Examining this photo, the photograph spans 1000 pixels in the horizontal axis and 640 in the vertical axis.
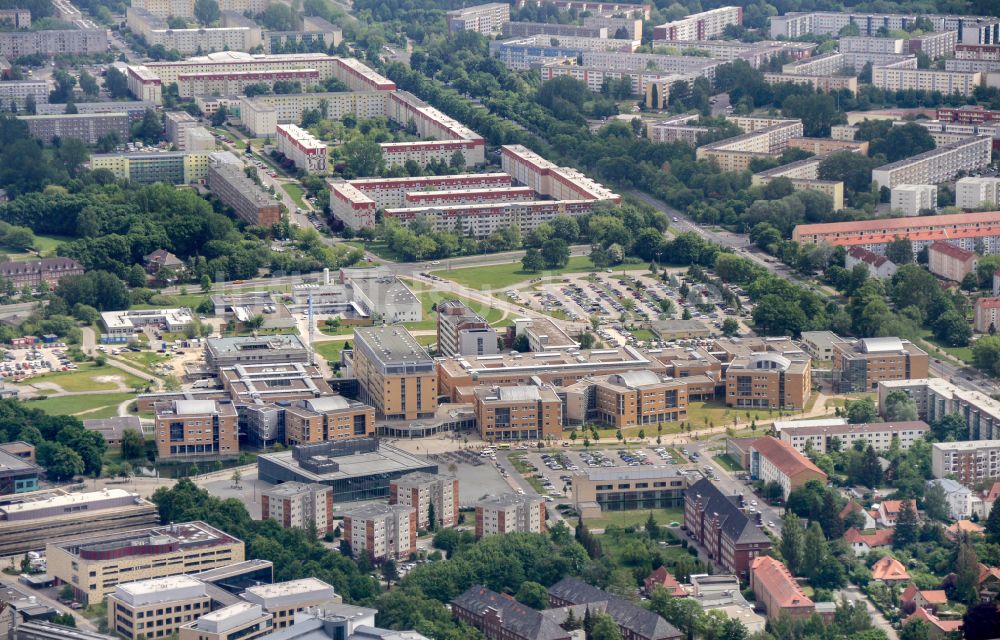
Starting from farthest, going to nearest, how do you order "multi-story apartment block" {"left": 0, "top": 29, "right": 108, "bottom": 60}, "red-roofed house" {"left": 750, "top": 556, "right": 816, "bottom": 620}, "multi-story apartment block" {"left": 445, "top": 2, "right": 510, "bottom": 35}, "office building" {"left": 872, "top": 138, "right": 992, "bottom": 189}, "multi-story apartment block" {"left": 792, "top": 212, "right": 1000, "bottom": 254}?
1. "multi-story apartment block" {"left": 445, "top": 2, "right": 510, "bottom": 35}
2. "multi-story apartment block" {"left": 0, "top": 29, "right": 108, "bottom": 60}
3. "office building" {"left": 872, "top": 138, "right": 992, "bottom": 189}
4. "multi-story apartment block" {"left": 792, "top": 212, "right": 1000, "bottom": 254}
5. "red-roofed house" {"left": 750, "top": 556, "right": 816, "bottom": 620}

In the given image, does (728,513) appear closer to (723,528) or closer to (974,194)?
(723,528)

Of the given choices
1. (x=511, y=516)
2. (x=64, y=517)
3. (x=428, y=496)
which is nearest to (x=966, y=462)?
(x=511, y=516)

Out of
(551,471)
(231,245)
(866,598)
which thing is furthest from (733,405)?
(231,245)

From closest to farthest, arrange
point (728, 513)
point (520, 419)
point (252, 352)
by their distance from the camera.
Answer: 1. point (728, 513)
2. point (520, 419)
3. point (252, 352)

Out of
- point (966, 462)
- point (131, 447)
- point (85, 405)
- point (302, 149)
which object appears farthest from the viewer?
point (302, 149)

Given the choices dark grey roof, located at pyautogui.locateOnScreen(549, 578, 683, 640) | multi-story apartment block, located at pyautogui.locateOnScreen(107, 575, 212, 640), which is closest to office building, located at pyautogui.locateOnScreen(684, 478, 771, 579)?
dark grey roof, located at pyautogui.locateOnScreen(549, 578, 683, 640)

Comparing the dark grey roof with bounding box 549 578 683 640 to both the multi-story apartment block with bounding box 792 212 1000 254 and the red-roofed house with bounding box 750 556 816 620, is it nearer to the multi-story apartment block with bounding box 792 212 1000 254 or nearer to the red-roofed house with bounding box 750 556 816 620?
the red-roofed house with bounding box 750 556 816 620

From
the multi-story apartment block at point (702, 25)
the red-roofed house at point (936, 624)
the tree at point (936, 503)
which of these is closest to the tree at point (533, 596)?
the red-roofed house at point (936, 624)
